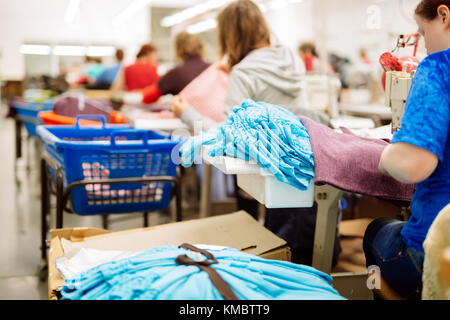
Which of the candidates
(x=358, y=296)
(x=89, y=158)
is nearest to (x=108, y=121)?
(x=89, y=158)

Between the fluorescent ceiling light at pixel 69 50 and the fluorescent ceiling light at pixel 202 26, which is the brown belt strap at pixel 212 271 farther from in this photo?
the fluorescent ceiling light at pixel 69 50

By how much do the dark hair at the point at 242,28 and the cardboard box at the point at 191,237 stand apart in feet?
3.12

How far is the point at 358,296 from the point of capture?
1.70 m

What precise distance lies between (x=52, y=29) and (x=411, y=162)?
624 inches

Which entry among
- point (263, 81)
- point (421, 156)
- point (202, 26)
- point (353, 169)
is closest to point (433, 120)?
point (421, 156)

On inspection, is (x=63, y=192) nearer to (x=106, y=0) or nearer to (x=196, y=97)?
(x=196, y=97)

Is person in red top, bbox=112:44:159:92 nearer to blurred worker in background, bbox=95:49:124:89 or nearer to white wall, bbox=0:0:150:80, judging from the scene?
blurred worker in background, bbox=95:49:124:89

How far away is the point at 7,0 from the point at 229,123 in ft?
47.7

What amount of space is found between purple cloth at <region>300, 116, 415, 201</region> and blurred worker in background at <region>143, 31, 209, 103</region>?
8.83 ft

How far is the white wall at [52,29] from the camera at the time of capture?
14.3 metres

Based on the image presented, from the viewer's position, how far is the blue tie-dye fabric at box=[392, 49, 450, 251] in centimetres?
106

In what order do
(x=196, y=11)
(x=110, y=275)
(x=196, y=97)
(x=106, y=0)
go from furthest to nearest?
(x=106, y=0)
(x=196, y=11)
(x=196, y=97)
(x=110, y=275)

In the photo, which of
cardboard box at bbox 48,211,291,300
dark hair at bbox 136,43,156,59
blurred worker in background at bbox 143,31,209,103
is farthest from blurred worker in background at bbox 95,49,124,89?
cardboard box at bbox 48,211,291,300

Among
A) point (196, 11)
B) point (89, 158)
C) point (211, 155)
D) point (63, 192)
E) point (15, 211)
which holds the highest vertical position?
point (196, 11)
